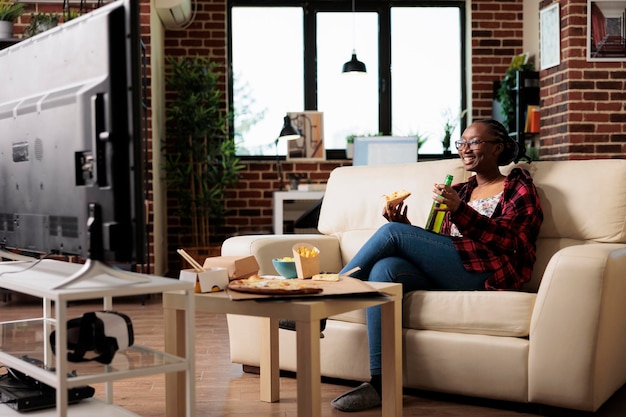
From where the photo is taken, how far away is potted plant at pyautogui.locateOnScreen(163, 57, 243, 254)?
242 inches

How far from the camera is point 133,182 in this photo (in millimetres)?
1648

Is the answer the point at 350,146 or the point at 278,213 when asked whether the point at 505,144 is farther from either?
the point at 350,146

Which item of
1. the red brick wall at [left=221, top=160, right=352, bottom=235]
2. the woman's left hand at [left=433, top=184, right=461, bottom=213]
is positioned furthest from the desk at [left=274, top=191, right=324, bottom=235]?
the woman's left hand at [left=433, top=184, right=461, bottom=213]

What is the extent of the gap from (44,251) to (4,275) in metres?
0.13

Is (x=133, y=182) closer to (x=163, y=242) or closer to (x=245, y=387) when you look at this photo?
(x=245, y=387)

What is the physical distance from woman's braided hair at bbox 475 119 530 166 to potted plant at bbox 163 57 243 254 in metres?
3.38

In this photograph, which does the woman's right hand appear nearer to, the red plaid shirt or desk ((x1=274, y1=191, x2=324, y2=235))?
the red plaid shirt

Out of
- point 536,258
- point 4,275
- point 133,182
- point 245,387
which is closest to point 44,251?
point 4,275

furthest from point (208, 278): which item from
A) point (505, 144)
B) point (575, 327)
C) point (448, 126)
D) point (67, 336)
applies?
point (448, 126)

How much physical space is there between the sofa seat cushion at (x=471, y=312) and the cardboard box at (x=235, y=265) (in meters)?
0.61

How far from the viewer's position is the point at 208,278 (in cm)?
221

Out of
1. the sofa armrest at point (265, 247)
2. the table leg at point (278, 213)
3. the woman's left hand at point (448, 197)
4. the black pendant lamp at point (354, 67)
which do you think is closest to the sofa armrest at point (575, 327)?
the woman's left hand at point (448, 197)

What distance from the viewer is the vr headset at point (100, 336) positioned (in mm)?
1779

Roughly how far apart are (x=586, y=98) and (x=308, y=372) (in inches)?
151
